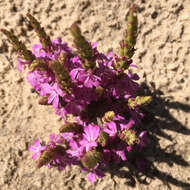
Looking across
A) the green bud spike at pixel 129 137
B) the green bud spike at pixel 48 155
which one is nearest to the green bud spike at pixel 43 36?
the green bud spike at pixel 48 155

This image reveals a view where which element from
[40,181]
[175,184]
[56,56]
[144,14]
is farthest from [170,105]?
[40,181]

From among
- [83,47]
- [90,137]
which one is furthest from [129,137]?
[83,47]

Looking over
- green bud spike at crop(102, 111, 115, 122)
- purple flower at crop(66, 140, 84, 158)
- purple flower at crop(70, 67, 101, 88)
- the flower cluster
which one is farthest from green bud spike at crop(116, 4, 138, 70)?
purple flower at crop(66, 140, 84, 158)

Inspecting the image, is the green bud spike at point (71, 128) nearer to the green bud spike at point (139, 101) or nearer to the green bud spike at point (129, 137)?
the green bud spike at point (129, 137)

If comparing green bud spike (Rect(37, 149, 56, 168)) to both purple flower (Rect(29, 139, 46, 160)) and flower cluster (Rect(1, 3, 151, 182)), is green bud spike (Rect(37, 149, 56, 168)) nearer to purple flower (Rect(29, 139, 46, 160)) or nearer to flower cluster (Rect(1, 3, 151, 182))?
flower cluster (Rect(1, 3, 151, 182))

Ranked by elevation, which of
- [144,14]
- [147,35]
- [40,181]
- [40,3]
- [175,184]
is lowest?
[175,184]

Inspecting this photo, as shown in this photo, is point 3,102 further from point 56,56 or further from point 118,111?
point 118,111
